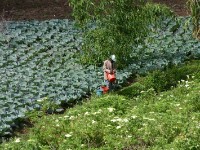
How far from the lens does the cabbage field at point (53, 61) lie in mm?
14086

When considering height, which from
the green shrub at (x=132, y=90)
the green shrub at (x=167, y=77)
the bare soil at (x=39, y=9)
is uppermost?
the bare soil at (x=39, y=9)

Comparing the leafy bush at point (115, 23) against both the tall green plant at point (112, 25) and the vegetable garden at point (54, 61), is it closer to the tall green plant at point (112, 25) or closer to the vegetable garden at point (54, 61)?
the tall green plant at point (112, 25)

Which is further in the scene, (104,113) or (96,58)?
(96,58)

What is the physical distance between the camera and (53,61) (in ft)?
59.2

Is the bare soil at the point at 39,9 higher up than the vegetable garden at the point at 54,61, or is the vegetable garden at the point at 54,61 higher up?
the bare soil at the point at 39,9

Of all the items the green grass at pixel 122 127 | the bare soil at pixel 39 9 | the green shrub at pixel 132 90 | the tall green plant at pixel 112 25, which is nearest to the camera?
the green grass at pixel 122 127

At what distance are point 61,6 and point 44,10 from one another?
1.38 metres

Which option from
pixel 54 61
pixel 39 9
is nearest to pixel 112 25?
pixel 54 61

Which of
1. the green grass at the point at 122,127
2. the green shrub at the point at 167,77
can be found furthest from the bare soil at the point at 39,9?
the green grass at the point at 122,127

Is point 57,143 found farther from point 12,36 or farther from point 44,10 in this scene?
point 44,10

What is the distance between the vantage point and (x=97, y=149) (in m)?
9.73

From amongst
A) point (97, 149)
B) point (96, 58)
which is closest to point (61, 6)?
point (96, 58)

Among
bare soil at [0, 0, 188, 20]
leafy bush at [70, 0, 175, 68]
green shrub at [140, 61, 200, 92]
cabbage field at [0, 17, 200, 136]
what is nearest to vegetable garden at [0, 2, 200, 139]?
cabbage field at [0, 17, 200, 136]

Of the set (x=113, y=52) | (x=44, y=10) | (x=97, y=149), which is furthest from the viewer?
(x=44, y=10)
